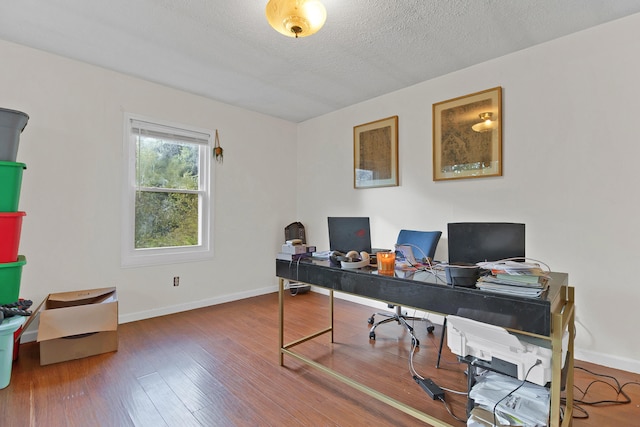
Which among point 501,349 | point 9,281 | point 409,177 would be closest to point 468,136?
point 409,177

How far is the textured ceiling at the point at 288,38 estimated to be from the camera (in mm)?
2121

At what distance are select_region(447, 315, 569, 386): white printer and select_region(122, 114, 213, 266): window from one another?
3.18 m

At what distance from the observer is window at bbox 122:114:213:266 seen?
10.7 feet

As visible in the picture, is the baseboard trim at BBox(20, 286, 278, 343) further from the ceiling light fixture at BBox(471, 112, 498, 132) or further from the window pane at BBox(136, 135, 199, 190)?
the ceiling light fixture at BBox(471, 112, 498, 132)

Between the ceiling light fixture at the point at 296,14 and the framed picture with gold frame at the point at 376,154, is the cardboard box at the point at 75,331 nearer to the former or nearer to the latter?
the ceiling light fixture at the point at 296,14

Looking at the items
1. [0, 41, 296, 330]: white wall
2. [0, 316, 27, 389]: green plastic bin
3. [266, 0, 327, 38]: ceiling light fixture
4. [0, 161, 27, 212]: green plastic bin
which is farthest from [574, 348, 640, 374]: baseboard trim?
[0, 161, 27, 212]: green plastic bin

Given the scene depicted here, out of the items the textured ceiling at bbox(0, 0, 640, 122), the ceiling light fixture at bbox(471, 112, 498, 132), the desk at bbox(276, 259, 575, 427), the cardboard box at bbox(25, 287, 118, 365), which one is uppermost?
the textured ceiling at bbox(0, 0, 640, 122)

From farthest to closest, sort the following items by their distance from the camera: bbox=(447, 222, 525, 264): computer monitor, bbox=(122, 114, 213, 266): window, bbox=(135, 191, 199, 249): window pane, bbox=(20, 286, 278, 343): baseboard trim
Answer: bbox=(135, 191, 199, 249): window pane
bbox=(122, 114, 213, 266): window
bbox=(20, 286, 278, 343): baseboard trim
bbox=(447, 222, 525, 264): computer monitor

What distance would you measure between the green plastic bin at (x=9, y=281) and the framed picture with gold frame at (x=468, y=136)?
3.68 metres

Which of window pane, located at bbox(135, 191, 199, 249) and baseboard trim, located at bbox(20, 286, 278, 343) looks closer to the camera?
baseboard trim, located at bbox(20, 286, 278, 343)

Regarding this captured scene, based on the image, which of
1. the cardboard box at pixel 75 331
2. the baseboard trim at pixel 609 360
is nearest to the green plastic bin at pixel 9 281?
the cardboard box at pixel 75 331

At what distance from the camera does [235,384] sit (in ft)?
6.70

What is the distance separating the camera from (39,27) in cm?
238

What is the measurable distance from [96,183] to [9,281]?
1.19 meters
